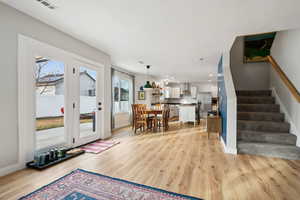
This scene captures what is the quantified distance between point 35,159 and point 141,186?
1898mm

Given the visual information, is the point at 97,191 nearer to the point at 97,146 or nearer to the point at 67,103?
the point at 97,146

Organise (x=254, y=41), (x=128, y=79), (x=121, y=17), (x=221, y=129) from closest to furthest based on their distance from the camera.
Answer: (x=121, y=17) < (x=221, y=129) < (x=254, y=41) < (x=128, y=79)

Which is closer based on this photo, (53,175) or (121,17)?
(53,175)

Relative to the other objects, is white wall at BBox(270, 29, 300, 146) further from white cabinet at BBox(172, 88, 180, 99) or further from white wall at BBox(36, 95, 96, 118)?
white cabinet at BBox(172, 88, 180, 99)

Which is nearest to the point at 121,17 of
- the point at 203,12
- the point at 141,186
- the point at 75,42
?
the point at 203,12

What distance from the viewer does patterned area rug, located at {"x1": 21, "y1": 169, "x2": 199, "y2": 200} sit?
1.58m

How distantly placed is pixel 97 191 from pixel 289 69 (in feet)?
14.7

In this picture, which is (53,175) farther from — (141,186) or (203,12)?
(203,12)

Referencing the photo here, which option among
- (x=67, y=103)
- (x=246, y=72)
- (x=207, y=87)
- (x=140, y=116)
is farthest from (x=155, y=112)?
(x=207, y=87)

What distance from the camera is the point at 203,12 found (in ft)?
6.86

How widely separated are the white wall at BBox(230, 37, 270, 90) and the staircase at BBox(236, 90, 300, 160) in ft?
2.39

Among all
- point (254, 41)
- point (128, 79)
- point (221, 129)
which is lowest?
point (221, 129)

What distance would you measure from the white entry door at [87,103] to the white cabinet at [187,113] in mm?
3774

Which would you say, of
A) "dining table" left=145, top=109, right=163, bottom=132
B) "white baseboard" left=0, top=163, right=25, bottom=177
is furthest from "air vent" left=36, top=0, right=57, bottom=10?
"dining table" left=145, top=109, right=163, bottom=132
